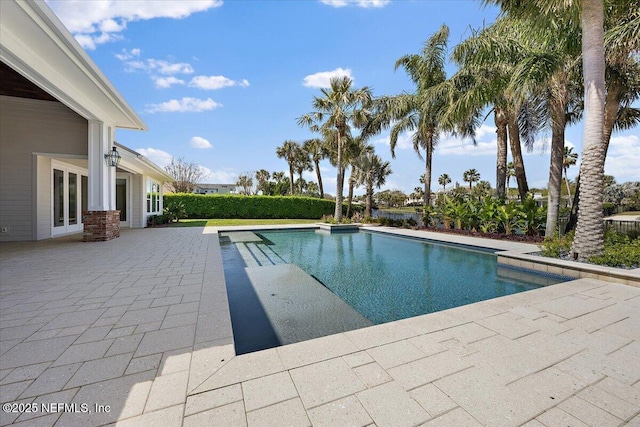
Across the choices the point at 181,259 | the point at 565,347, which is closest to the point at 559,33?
the point at 565,347

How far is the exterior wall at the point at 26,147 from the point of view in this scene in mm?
8328

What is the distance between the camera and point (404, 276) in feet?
19.0

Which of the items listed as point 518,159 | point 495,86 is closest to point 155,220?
point 495,86

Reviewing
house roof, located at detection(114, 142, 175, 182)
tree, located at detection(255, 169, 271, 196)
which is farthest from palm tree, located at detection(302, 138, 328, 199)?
tree, located at detection(255, 169, 271, 196)

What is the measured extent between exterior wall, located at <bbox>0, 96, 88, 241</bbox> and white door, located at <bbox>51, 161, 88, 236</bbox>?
0.81m

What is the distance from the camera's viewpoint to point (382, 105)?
16.4 metres

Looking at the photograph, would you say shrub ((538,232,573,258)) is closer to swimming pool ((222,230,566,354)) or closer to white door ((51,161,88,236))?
swimming pool ((222,230,566,354))

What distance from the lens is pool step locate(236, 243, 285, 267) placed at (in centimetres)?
704

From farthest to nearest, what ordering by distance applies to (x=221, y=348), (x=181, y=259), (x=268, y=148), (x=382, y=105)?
(x=268, y=148) → (x=382, y=105) → (x=181, y=259) → (x=221, y=348)

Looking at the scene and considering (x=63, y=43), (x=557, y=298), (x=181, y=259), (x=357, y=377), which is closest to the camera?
(x=357, y=377)

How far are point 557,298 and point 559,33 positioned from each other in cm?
721

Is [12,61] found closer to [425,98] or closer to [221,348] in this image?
[221,348]

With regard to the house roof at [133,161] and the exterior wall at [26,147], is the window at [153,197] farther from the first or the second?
the exterior wall at [26,147]

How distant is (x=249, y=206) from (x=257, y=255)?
15.7 m
